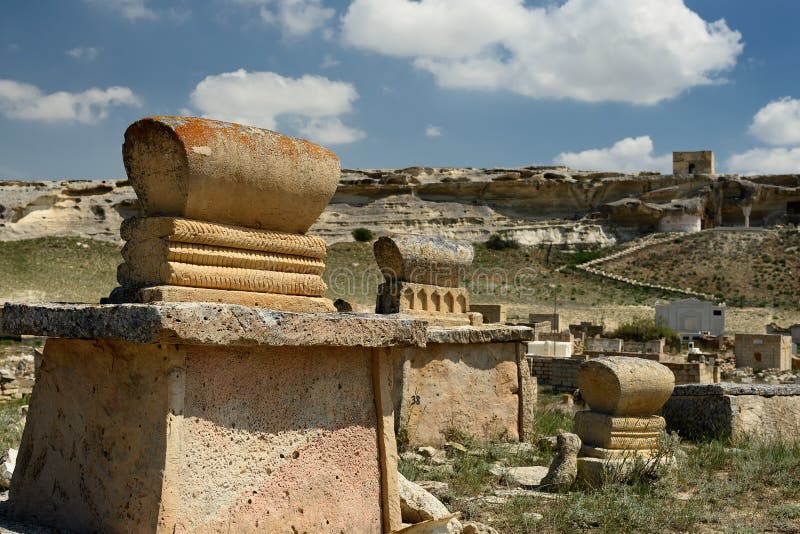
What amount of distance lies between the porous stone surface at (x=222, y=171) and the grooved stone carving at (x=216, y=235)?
0.19 ft

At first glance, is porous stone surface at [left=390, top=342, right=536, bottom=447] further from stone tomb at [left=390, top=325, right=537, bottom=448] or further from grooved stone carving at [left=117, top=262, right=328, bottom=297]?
grooved stone carving at [left=117, top=262, right=328, bottom=297]

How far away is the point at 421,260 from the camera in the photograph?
8000mm

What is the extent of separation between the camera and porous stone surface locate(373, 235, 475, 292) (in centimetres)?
789

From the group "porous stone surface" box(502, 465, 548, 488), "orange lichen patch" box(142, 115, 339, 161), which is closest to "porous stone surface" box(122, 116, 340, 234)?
"orange lichen patch" box(142, 115, 339, 161)

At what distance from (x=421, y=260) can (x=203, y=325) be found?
5145 millimetres

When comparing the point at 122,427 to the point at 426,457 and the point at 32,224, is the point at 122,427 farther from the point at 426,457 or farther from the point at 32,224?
the point at 32,224

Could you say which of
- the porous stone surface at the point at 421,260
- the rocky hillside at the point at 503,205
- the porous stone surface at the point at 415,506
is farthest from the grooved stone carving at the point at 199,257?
the rocky hillside at the point at 503,205

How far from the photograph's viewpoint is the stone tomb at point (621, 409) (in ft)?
19.8

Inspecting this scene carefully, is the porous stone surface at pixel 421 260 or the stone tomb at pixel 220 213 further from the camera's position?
the porous stone surface at pixel 421 260

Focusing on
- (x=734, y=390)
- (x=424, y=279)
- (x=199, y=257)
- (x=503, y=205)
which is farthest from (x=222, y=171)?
(x=503, y=205)

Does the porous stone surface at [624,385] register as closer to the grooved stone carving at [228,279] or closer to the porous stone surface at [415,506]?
the porous stone surface at [415,506]

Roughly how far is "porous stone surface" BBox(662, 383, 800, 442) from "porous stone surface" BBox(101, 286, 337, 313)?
5682 millimetres

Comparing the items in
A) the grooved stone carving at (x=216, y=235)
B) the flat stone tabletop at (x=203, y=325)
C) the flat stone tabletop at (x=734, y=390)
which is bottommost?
the flat stone tabletop at (x=734, y=390)

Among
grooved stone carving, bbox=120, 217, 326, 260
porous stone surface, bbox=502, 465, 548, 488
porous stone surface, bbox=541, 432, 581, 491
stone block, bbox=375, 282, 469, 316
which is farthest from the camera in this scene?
stone block, bbox=375, 282, 469, 316
